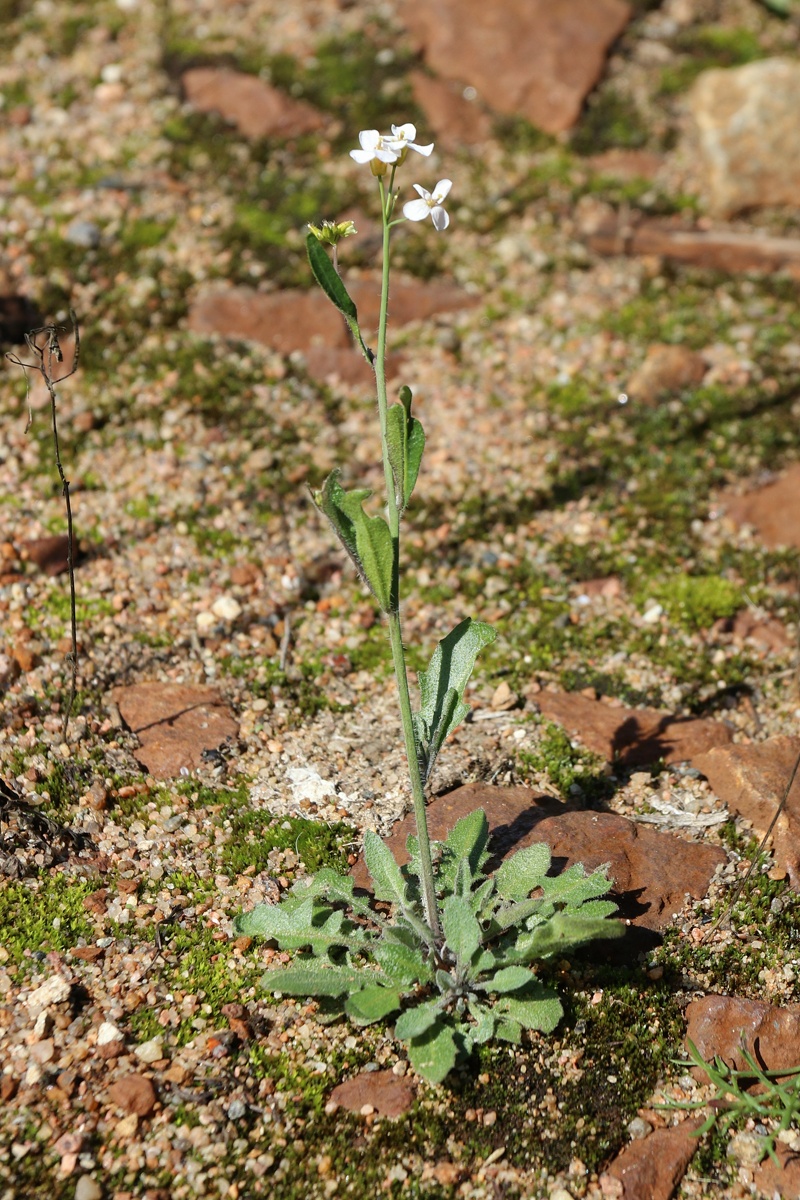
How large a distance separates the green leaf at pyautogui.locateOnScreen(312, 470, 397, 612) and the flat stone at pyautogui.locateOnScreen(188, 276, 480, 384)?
106 inches

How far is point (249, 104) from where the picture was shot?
5.79m

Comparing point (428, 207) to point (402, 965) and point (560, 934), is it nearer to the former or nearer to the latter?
point (560, 934)

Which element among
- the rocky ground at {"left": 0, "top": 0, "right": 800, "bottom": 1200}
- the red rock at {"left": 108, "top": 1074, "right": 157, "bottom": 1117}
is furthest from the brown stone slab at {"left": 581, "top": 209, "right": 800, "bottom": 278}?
the red rock at {"left": 108, "top": 1074, "right": 157, "bottom": 1117}

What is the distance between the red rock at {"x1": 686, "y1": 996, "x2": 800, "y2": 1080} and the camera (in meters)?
2.60

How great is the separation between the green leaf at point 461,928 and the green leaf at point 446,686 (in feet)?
1.02

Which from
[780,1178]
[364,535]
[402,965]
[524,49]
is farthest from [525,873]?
[524,49]

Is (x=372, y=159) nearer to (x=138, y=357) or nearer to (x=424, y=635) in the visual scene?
(x=424, y=635)

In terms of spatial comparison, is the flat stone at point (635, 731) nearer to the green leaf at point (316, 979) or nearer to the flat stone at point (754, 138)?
the green leaf at point (316, 979)

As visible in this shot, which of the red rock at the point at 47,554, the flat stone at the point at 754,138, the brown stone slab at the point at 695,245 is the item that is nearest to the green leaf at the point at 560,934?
the red rock at the point at 47,554

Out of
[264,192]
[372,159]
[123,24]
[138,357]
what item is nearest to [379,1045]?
[372,159]

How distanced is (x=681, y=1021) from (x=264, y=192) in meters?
4.38

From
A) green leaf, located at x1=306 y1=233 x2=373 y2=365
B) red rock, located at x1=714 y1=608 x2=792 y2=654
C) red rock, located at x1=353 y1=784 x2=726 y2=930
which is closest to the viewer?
green leaf, located at x1=306 y1=233 x2=373 y2=365

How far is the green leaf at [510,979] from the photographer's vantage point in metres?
2.47

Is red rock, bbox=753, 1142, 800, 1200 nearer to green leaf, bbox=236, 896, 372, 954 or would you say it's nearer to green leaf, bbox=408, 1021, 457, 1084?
green leaf, bbox=408, 1021, 457, 1084
